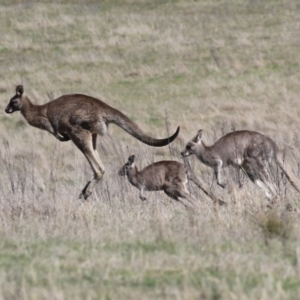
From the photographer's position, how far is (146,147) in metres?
17.2

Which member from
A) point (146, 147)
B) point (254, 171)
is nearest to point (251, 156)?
point (254, 171)

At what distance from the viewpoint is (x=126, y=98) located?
22.0 metres

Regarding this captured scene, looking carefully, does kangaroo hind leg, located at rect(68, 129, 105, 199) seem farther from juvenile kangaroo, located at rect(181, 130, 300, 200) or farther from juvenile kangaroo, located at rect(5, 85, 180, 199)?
juvenile kangaroo, located at rect(181, 130, 300, 200)

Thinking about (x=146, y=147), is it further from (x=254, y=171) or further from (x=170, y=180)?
(x=170, y=180)

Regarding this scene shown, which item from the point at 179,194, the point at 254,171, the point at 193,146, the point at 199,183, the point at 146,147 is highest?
the point at 146,147

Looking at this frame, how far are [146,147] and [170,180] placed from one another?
628 centimetres

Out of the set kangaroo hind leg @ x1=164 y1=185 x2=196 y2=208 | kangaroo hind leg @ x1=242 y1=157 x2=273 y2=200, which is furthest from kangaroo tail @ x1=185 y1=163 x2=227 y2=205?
kangaroo hind leg @ x1=242 y1=157 x2=273 y2=200

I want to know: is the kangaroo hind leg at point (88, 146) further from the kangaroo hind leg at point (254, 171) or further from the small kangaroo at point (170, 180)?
the kangaroo hind leg at point (254, 171)

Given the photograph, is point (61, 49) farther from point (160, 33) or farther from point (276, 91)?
point (276, 91)

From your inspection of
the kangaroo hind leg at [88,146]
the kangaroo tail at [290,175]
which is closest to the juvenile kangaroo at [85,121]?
the kangaroo hind leg at [88,146]

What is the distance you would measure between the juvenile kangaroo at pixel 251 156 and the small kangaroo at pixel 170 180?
440mm

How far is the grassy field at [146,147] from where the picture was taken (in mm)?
5898

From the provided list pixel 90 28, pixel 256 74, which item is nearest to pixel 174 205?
pixel 256 74

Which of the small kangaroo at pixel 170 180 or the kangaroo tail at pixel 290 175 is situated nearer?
the small kangaroo at pixel 170 180
